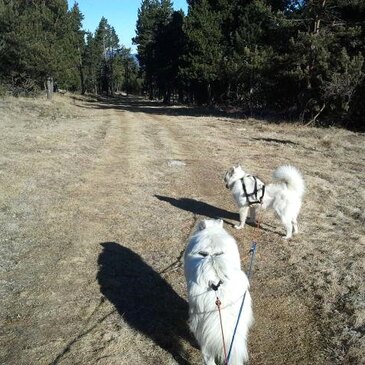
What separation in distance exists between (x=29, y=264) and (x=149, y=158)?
29.9 feet

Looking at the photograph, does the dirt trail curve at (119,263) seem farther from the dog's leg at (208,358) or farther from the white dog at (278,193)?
the dog's leg at (208,358)

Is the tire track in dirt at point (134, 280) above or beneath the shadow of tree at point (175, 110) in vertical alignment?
above

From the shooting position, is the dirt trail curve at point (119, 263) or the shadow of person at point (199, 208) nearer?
the dirt trail curve at point (119, 263)

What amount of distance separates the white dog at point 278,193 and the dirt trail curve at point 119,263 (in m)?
0.48

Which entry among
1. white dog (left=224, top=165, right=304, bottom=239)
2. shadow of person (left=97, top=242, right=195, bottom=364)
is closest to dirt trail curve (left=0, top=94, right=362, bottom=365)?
shadow of person (left=97, top=242, right=195, bottom=364)

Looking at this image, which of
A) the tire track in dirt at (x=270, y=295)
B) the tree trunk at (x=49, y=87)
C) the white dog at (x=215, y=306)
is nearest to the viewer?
the white dog at (x=215, y=306)

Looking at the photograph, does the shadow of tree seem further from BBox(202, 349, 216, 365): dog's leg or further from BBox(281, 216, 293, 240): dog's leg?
BBox(202, 349, 216, 365): dog's leg

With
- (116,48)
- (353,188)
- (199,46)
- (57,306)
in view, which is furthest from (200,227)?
(116,48)

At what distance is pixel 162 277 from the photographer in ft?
22.5

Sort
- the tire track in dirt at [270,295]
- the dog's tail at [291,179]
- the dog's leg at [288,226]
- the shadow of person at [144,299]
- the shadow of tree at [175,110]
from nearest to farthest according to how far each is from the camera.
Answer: the tire track in dirt at [270,295] < the shadow of person at [144,299] < the dog's tail at [291,179] < the dog's leg at [288,226] < the shadow of tree at [175,110]

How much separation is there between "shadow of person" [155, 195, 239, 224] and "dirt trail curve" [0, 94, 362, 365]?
26 mm

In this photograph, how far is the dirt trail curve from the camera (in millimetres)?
5156

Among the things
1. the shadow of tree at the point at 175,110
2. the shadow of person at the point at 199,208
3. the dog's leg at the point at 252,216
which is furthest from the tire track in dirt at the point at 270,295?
the shadow of tree at the point at 175,110

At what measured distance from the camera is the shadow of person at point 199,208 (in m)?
9.90
